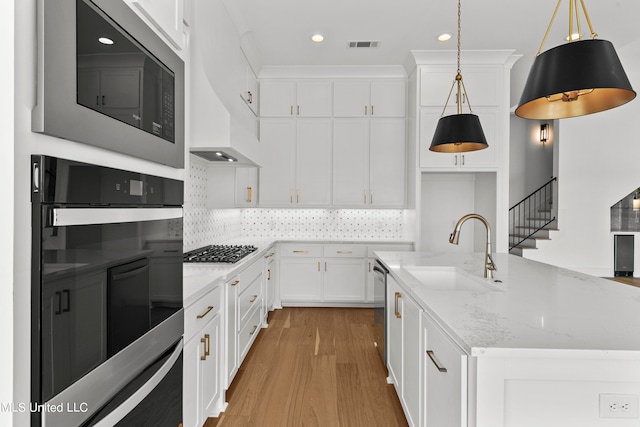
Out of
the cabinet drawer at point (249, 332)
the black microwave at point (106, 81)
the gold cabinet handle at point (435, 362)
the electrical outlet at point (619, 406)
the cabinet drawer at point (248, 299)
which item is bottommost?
the cabinet drawer at point (249, 332)

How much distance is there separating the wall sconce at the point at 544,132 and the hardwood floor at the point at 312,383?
6425 mm

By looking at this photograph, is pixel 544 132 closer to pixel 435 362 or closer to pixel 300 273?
pixel 300 273

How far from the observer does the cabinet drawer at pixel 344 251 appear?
4.33m

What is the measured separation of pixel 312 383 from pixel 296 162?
2.78m

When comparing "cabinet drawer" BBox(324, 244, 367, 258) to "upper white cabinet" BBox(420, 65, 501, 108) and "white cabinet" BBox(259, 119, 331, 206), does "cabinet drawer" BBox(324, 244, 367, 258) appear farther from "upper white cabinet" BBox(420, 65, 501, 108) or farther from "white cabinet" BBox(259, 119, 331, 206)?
"upper white cabinet" BBox(420, 65, 501, 108)

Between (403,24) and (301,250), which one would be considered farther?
(301,250)

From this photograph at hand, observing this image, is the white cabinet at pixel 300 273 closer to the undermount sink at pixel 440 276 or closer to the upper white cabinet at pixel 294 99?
the upper white cabinet at pixel 294 99

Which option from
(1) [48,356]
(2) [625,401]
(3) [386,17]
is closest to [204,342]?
(1) [48,356]

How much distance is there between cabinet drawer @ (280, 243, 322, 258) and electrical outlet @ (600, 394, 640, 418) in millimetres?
3479

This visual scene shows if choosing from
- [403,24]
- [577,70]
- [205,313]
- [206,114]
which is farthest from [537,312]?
[403,24]

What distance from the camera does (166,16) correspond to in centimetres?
112

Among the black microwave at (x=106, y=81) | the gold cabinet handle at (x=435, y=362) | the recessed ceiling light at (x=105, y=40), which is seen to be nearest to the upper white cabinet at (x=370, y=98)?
the black microwave at (x=106, y=81)

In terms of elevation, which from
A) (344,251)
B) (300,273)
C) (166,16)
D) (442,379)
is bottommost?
(300,273)

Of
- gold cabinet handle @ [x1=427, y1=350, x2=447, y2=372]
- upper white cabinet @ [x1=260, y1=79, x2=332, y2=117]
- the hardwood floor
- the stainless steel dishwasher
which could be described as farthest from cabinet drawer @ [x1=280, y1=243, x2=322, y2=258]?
gold cabinet handle @ [x1=427, y1=350, x2=447, y2=372]
